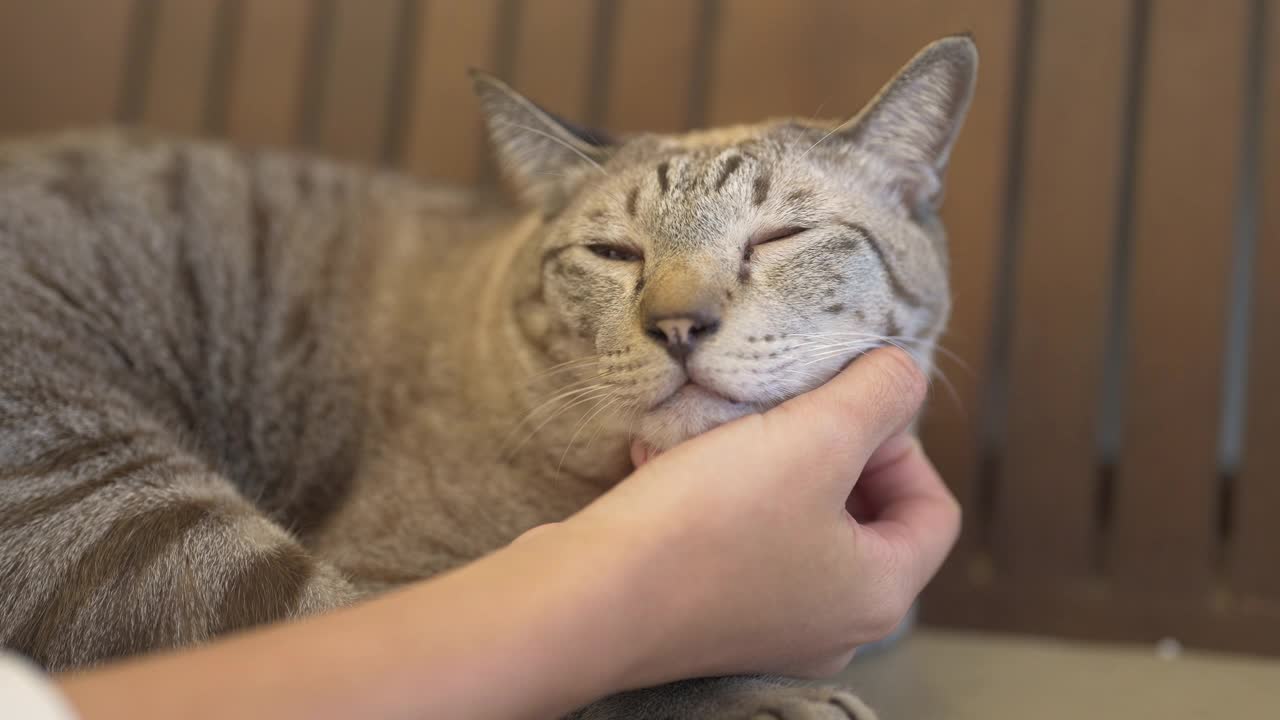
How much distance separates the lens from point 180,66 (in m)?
2.35

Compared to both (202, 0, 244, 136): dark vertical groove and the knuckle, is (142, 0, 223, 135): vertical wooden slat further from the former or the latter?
the knuckle

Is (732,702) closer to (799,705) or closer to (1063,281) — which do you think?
(799,705)

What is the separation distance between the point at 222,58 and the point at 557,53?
87 cm

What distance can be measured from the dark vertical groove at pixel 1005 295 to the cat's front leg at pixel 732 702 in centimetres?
98

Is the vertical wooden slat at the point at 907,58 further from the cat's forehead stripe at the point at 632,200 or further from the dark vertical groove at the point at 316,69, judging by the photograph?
the dark vertical groove at the point at 316,69

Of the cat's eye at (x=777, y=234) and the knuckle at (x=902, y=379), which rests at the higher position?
the cat's eye at (x=777, y=234)

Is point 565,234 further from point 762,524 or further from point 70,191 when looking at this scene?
point 70,191

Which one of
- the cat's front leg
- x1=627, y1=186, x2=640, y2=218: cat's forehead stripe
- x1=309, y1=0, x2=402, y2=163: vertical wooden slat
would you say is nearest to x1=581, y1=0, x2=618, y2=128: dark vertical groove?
x1=309, y1=0, x2=402, y2=163: vertical wooden slat

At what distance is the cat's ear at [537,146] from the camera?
1544 millimetres

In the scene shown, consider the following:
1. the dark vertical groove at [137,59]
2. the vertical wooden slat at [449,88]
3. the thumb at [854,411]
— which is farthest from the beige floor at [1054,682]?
the dark vertical groove at [137,59]

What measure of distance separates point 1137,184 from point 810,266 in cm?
100

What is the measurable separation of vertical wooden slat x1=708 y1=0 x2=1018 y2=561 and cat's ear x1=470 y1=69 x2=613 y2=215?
0.61 m

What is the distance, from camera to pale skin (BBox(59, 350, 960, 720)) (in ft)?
2.45

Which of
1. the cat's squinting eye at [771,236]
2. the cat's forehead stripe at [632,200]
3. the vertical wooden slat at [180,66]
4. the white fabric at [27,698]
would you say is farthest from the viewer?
the vertical wooden slat at [180,66]
